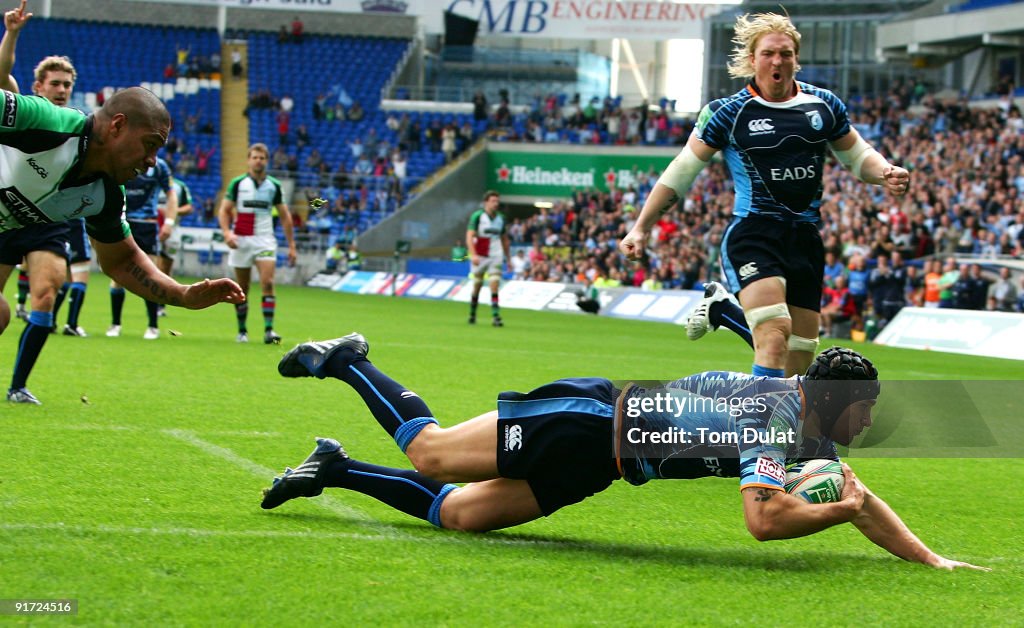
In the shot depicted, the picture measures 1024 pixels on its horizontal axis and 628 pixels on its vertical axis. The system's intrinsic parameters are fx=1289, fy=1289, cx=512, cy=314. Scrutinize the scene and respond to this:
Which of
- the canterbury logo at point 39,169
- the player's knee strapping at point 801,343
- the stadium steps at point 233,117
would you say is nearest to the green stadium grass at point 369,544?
the player's knee strapping at point 801,343

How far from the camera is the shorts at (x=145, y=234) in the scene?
15570 millimetres

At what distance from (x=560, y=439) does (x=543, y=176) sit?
4227 centimetres

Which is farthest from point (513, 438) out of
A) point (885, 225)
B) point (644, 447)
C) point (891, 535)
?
point (885, 225)

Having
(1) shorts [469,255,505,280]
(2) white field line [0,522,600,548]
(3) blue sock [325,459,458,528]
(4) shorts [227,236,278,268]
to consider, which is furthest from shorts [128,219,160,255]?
(2) white field line [0,522,600,548]

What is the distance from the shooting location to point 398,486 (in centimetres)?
542

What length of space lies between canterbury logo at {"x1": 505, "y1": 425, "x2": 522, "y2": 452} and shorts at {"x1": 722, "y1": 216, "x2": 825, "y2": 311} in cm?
250

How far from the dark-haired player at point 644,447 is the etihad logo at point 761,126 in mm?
2534

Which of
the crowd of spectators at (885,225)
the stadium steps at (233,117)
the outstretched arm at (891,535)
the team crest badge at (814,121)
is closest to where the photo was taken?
the outstretched arm at (891,535)

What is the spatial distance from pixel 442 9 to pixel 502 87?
4.39 metres

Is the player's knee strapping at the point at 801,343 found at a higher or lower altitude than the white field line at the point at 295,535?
higher

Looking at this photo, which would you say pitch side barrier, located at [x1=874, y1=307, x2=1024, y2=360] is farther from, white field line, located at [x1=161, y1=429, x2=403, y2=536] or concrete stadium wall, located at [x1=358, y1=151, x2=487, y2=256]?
concrete stadium wall, located at [x1=358, y1=151, x2=487, y2=256]

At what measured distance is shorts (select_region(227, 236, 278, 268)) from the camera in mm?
15836

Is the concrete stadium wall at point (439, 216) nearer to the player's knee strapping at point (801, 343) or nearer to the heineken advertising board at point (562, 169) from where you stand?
the heineken advertising board at point (562, 169)

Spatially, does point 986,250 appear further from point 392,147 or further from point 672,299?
point 392,147
